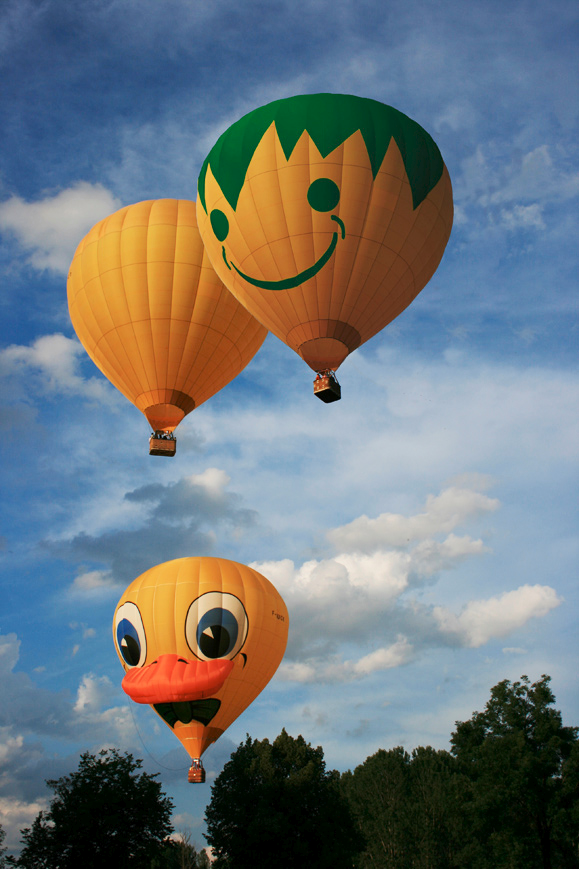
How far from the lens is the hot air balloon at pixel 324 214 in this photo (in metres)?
15.2

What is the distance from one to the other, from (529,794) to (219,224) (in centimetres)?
2087

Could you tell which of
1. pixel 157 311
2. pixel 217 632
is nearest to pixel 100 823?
pixel 217 632

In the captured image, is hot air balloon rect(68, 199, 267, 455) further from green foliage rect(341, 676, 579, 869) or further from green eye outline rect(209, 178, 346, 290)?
green foliage rect(341, 676, 579, 869)

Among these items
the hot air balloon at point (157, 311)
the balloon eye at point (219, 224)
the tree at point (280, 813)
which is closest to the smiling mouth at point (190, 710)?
the tree at point (280, 813)

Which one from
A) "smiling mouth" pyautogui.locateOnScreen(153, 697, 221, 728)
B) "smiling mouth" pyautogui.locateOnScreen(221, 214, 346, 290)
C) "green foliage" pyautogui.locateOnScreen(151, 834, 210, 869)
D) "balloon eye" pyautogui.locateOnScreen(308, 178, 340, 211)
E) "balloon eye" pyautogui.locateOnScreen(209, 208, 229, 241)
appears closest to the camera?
"balloon eye" pyautogui.locateOnScreen(308, 178, 340, 211)

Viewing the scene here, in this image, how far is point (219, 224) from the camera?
1634 cm

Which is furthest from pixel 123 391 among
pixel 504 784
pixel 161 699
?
pixel 504 784

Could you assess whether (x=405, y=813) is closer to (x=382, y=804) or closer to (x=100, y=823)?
(x=382, y=804)

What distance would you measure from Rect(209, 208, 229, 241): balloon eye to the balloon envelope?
918 centimetres

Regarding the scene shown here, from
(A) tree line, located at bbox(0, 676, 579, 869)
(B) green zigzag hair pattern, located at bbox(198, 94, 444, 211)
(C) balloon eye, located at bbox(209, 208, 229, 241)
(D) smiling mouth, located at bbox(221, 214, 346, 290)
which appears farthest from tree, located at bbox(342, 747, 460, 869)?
(B) green zigzag hair pattern, located at bbox(198, 94, 444, 211)

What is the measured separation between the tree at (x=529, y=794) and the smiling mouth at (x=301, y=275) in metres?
17.9

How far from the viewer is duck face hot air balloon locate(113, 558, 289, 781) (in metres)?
18.8

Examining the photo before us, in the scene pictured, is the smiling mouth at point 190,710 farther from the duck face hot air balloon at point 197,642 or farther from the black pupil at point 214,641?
the black pupil at point 214,641

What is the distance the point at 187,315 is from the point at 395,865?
1179 inches
